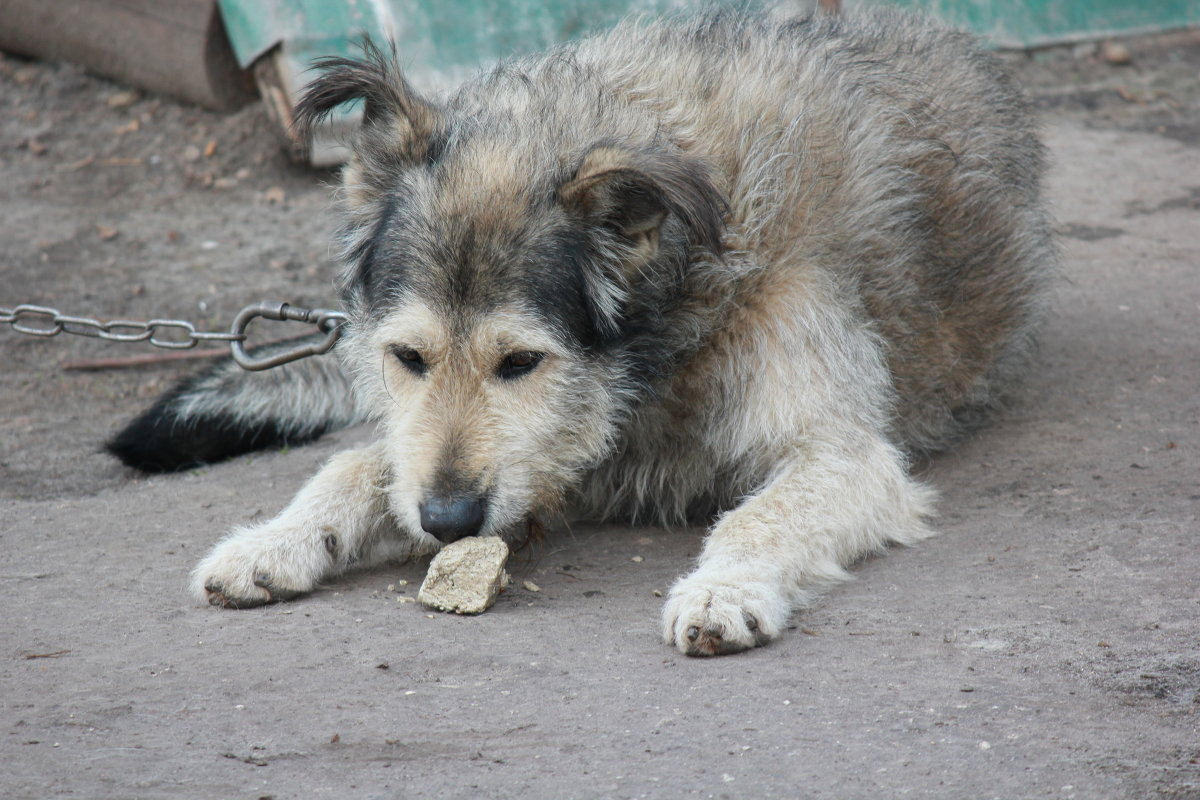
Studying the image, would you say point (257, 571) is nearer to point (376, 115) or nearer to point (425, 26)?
point (376, 115)

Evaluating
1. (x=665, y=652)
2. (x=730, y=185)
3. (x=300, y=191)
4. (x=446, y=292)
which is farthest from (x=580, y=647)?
(x=300, y=191)

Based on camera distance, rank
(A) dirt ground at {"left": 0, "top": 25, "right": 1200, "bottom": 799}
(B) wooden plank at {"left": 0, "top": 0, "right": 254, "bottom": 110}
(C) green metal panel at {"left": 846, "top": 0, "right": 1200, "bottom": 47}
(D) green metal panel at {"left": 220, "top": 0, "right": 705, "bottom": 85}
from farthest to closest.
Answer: (C) green metal panel at {"left": 846, "top": 0, "right": 1200, "bottom": 47} → (B) wooden plank at {"left": 0, "top": 0, "right": 254, "bottom": 110} → (D) green metal panel at {"left": 220, "top": 0, "right": 705, "bottom": 85} → (A) dirt ground at {"left": 0, "top": 25, "right": 1200, "bottom": 799}

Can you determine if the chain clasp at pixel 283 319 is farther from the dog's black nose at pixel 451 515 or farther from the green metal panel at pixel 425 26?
the green metal panel at pixel 425 26

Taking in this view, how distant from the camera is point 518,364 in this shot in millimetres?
3770

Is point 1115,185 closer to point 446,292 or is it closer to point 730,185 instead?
point 730,185

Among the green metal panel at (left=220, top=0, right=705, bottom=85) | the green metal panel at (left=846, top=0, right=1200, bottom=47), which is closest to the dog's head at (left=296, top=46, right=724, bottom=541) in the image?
the green metal panel at (left=220, top=0, right=705, bottom=85)

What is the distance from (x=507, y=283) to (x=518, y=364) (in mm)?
265

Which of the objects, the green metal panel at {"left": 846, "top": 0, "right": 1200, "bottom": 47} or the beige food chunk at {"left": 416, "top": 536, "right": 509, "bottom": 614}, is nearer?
the beige food chunk at {"left": 416, "top": 536, "right": 509, "bottom": 614}

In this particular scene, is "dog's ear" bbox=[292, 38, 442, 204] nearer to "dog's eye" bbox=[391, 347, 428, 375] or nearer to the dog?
the dog

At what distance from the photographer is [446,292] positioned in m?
3.68

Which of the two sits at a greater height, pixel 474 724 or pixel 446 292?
pixel 446 292

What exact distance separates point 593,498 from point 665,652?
1199 millimetres

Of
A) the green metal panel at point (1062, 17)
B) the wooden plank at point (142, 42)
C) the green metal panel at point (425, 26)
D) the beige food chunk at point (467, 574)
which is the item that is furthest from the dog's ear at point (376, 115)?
A: the green metal panel at point (1062, 17)

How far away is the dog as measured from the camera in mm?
3684
